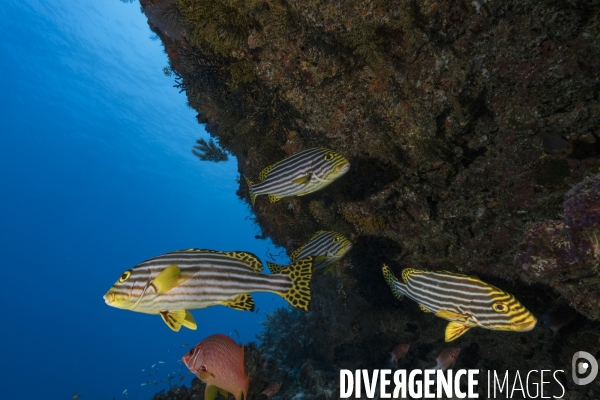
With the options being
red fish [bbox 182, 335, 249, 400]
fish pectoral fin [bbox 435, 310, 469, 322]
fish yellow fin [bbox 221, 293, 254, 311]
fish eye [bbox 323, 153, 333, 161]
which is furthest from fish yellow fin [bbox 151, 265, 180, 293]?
Result: fish pectoral fin [bbox 435, 310, 469, 322]

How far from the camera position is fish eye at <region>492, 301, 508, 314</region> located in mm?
2816

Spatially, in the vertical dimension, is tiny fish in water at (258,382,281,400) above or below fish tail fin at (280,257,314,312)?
below

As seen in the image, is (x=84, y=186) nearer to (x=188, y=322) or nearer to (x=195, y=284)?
(x=188, y=322)

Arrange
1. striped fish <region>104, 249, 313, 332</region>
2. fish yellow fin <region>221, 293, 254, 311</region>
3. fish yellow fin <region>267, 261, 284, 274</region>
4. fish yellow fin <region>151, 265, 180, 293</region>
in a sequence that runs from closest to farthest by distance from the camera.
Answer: fish yellow fin <region>151, 265, 180, 293</region> < striped fish <region>104, 249, 313, 332</region> < fish yellow fin <region>221, 293, 254, 311</region> < fish yellow fin <region>267, 261, 284, 274</region>

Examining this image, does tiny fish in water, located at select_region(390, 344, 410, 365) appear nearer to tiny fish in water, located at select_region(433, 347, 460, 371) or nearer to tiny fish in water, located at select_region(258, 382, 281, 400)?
tiny fish in water, located at select_region(433, 347, 460, 371)

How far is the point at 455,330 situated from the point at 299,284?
5.81 ft

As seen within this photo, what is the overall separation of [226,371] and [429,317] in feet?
14.7

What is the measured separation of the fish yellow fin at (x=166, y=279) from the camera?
2.58 metres

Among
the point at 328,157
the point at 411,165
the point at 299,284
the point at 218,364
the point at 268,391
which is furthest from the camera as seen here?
the point at 268,391

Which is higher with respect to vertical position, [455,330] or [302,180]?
[302,180]

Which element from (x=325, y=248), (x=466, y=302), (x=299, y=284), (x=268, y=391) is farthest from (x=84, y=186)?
(x=466, y=302)

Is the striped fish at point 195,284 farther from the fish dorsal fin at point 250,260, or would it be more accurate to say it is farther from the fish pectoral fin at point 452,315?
the fish pectoral fin at point 452,315

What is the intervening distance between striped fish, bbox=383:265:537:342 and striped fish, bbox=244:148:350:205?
1.57 metres

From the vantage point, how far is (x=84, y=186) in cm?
9756
